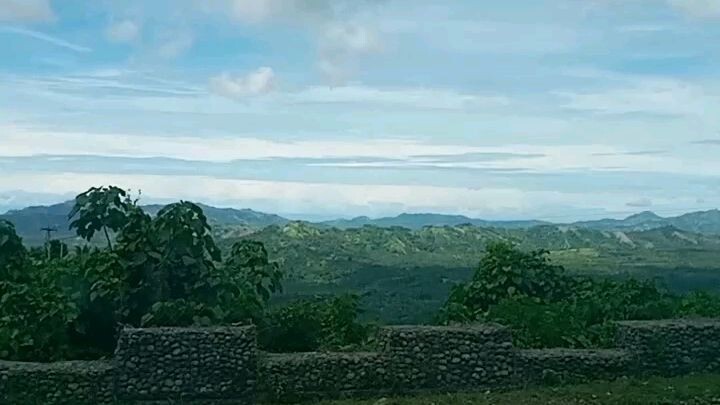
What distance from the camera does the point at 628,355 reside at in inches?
714

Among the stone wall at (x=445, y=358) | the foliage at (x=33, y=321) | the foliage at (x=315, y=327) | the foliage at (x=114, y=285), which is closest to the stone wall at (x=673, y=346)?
the stone wall at (x=445, y=358)

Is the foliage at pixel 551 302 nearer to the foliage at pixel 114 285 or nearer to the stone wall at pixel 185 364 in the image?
the foliage at pixel 114 285

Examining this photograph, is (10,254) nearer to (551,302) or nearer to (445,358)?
(445,358)

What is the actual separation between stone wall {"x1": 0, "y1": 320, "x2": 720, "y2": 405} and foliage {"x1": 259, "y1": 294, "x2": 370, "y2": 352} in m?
1.55

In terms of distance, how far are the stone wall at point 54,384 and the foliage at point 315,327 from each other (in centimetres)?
357

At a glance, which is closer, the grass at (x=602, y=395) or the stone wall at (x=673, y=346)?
the grass at (x=602, y=395)

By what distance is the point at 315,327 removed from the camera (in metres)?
19.5

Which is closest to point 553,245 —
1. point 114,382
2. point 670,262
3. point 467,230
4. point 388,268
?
point 467,230

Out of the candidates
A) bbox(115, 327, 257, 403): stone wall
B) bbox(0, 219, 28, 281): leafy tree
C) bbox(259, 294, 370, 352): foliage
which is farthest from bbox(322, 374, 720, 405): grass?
bbox(0, 219, 28, 281): leafy tree

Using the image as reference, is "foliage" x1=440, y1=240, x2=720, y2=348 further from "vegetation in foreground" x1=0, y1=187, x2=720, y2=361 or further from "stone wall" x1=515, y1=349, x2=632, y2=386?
"stone wall" x1=515, y1=349, x2=632, y2=386

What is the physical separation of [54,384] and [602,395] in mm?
9757

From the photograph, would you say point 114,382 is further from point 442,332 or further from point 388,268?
point 388,268

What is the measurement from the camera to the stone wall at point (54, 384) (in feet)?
53.1

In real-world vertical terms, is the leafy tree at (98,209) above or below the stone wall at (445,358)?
above
